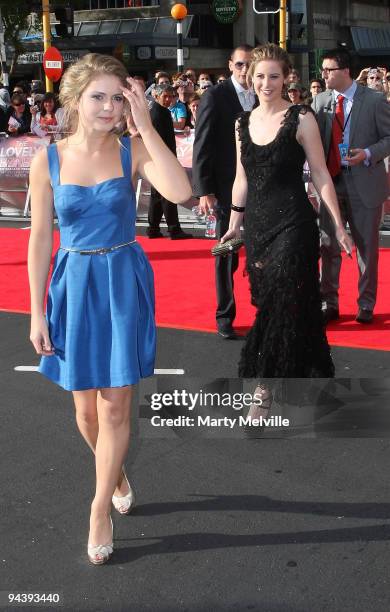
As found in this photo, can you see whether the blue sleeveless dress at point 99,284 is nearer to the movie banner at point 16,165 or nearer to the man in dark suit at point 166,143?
the man in dark suit at point 166,143

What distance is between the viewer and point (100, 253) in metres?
3.46

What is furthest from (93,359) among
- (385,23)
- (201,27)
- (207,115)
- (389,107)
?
(385,23)

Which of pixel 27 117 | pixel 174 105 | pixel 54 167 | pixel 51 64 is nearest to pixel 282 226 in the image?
pixel 54 167

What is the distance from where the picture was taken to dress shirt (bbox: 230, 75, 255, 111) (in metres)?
6.59

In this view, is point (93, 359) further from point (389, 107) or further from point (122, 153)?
point (389, 107)

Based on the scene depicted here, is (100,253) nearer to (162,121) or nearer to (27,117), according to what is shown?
(162,121)

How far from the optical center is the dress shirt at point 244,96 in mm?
6586

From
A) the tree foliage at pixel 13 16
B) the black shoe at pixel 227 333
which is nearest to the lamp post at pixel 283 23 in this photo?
the tree foliage at pixel 13 16

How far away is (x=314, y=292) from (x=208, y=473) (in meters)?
1.25

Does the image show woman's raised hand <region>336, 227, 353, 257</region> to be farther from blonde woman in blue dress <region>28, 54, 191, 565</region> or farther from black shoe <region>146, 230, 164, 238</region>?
black shoe <region>146, 230, 164, 238</region>

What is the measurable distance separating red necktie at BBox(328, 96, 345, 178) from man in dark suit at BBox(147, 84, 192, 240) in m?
3.94

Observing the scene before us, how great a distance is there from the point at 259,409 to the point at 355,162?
2478mm

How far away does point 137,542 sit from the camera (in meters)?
3.71

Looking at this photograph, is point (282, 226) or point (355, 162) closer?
point (282, 226)
